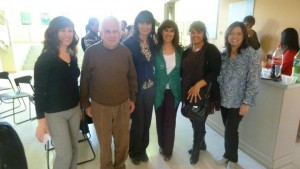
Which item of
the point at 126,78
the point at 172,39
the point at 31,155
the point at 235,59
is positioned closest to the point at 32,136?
the point at 31,155

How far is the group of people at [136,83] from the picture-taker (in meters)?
1.40

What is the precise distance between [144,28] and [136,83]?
1.58 ft

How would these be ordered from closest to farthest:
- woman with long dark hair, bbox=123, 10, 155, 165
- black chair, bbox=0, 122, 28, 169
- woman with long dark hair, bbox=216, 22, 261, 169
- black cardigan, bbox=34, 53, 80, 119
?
black chair, bbox=0, 122, 28, 169 → black cardigan, bbox=34, 53, 80, 119 → woman with long dark hair, bbox=216, 22, 261, 169 → woman with long dark hair, bbox=123, 10, 155, 165

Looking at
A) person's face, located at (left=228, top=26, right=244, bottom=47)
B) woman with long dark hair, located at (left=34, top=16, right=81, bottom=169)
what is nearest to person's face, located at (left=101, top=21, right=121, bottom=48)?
woman with long dark hair, located at (left=34, top=16, right=81, bottom=169)

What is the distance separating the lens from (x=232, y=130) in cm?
184

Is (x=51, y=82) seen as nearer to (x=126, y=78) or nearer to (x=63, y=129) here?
(x=63, y=129)

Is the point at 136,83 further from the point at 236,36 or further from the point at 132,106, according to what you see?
the point at 236,36

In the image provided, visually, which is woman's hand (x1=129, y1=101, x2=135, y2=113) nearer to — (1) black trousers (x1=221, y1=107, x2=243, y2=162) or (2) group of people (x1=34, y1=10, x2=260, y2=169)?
(2) group of people (x1=34, y1=10, x2=260, y2=169)

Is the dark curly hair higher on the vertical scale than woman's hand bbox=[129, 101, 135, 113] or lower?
higher

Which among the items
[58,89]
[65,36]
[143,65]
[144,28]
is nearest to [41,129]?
[58,89]

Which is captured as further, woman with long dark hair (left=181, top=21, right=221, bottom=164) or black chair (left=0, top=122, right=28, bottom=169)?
woman with long dark hair (left=181, top=21, right=221, bottom=164)

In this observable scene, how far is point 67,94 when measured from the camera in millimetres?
1444

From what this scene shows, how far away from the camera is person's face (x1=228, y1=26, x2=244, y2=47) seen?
5.47ft

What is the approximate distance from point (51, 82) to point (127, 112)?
0.66 metres
